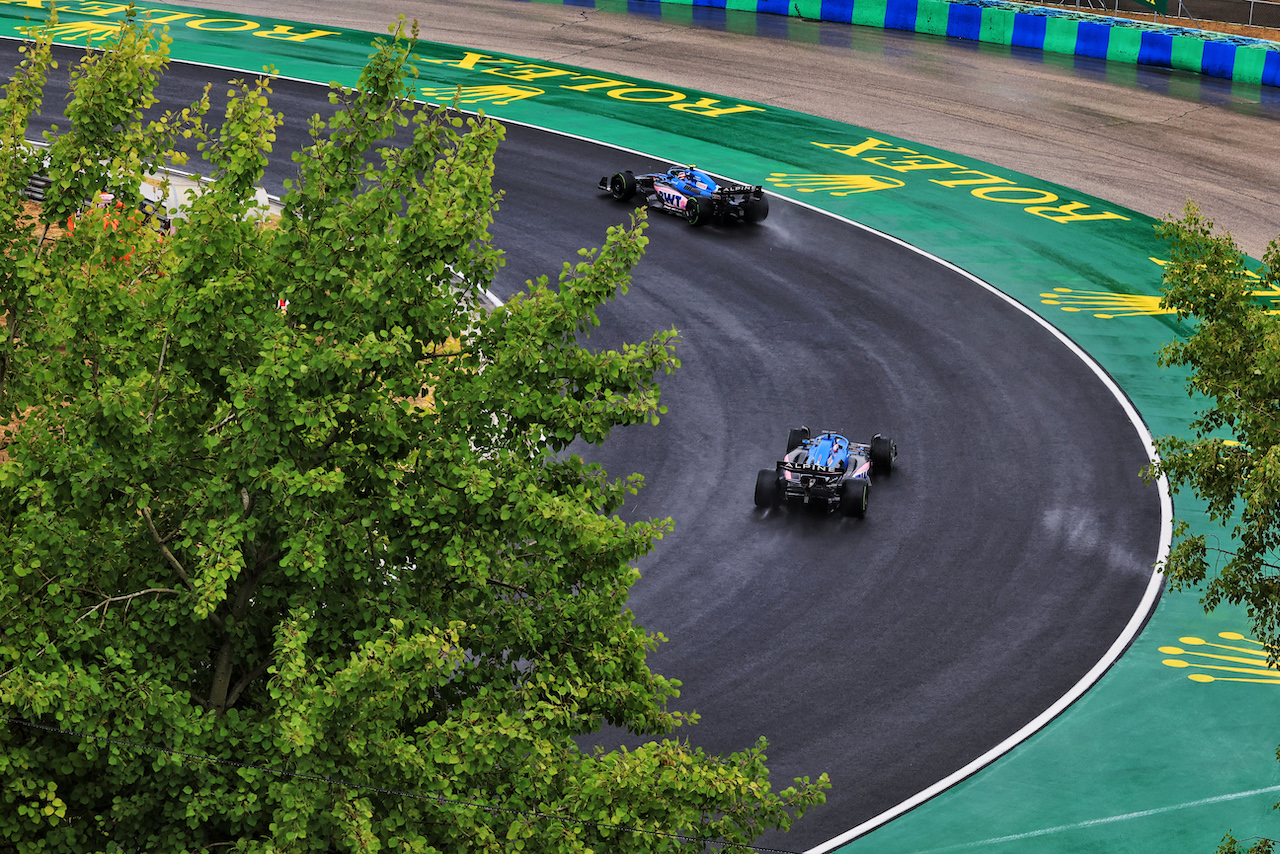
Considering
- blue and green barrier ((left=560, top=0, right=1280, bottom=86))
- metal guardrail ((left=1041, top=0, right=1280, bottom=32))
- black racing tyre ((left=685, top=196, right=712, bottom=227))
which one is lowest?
black racing tyre ((left=685, top=196, right=712, bottom=227))

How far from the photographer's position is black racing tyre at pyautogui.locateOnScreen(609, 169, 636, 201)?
3616 centimetres

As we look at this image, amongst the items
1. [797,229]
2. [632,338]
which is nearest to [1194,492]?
[632,338]

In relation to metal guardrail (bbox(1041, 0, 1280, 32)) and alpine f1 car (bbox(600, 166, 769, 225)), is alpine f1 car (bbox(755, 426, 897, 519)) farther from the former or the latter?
metal guardrail (bbox(1041, 0, 1280, 32))

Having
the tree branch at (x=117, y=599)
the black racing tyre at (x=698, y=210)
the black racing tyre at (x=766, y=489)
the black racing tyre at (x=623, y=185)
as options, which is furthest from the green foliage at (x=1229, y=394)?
the black racing tyre at (x=623, y=185)

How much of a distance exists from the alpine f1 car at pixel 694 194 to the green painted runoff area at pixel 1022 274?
176 centimetres

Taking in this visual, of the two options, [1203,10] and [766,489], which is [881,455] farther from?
[1203,10]

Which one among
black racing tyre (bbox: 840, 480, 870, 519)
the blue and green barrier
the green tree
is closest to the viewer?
the green tree

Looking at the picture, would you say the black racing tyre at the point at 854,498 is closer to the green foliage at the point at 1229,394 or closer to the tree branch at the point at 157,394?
the green foliage at the point at 1229,394

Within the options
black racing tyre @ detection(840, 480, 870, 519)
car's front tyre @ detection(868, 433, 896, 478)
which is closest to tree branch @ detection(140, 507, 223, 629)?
black racing tyre @ detection(840, 480, 870, 519)

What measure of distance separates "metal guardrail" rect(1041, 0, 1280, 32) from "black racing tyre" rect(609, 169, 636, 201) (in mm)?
24849

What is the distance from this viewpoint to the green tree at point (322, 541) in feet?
33.7

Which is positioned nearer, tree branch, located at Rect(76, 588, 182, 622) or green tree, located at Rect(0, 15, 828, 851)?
green tree, located at Rect(0, 15, 828, 851)

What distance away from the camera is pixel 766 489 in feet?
78.5

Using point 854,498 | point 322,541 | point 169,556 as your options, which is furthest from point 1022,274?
point 169,556
